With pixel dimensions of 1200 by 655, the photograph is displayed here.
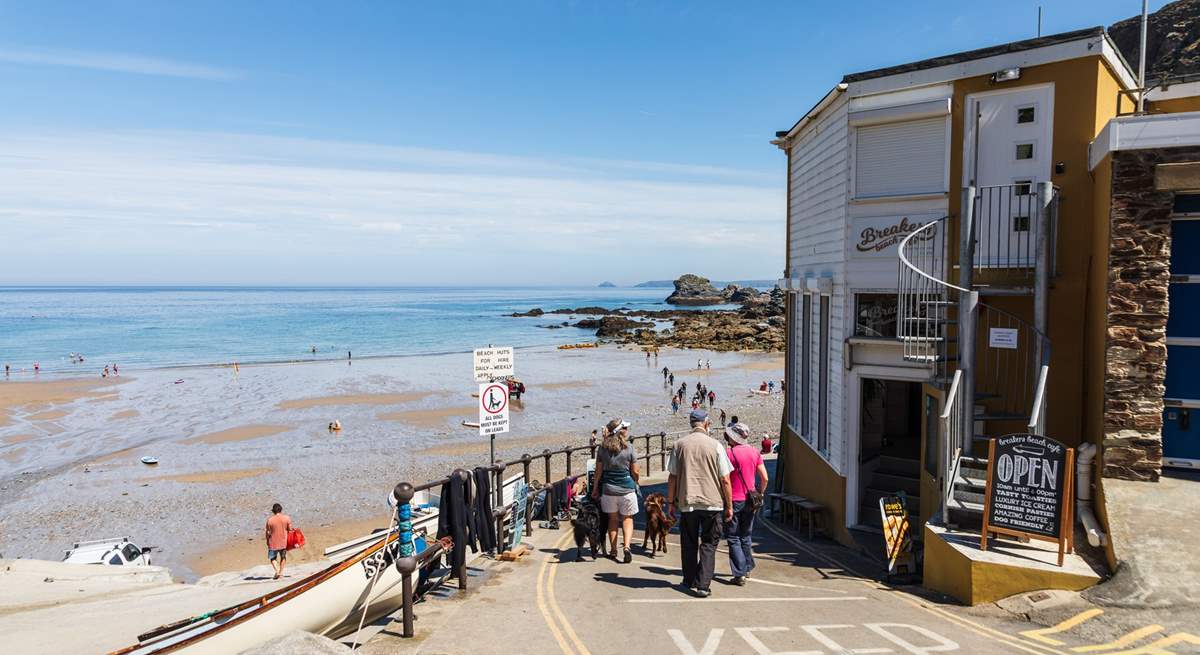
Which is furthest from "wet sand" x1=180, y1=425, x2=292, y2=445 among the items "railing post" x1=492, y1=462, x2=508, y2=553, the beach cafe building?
the beach cafe building

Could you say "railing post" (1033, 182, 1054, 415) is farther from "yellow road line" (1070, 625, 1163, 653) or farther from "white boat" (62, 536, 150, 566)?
"white boat" (62, 536, 150, 566)

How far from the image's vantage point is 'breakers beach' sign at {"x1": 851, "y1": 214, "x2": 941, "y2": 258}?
10.9 metres

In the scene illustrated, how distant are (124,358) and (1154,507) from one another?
72.7m

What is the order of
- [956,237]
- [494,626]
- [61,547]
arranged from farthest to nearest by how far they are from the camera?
[61,547] < [956,237] < [494,626]

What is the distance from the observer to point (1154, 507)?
782 centimetres

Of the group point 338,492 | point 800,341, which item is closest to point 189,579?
point 338,492

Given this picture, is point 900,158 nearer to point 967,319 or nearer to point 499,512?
point 967,319

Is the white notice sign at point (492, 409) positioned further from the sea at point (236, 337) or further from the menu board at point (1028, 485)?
the sea at point (236, 337)

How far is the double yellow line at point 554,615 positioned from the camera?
6.19 metres

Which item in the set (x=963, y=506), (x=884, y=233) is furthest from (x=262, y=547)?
(x=963, y=506)

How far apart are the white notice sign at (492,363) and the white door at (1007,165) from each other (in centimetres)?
690

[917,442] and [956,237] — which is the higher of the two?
[956,237]

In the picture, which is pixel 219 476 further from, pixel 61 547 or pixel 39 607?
pixel 39 607

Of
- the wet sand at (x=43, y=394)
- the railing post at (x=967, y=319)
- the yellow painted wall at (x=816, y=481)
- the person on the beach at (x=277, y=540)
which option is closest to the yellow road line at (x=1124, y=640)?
the railing post at (x=967, y=319)
